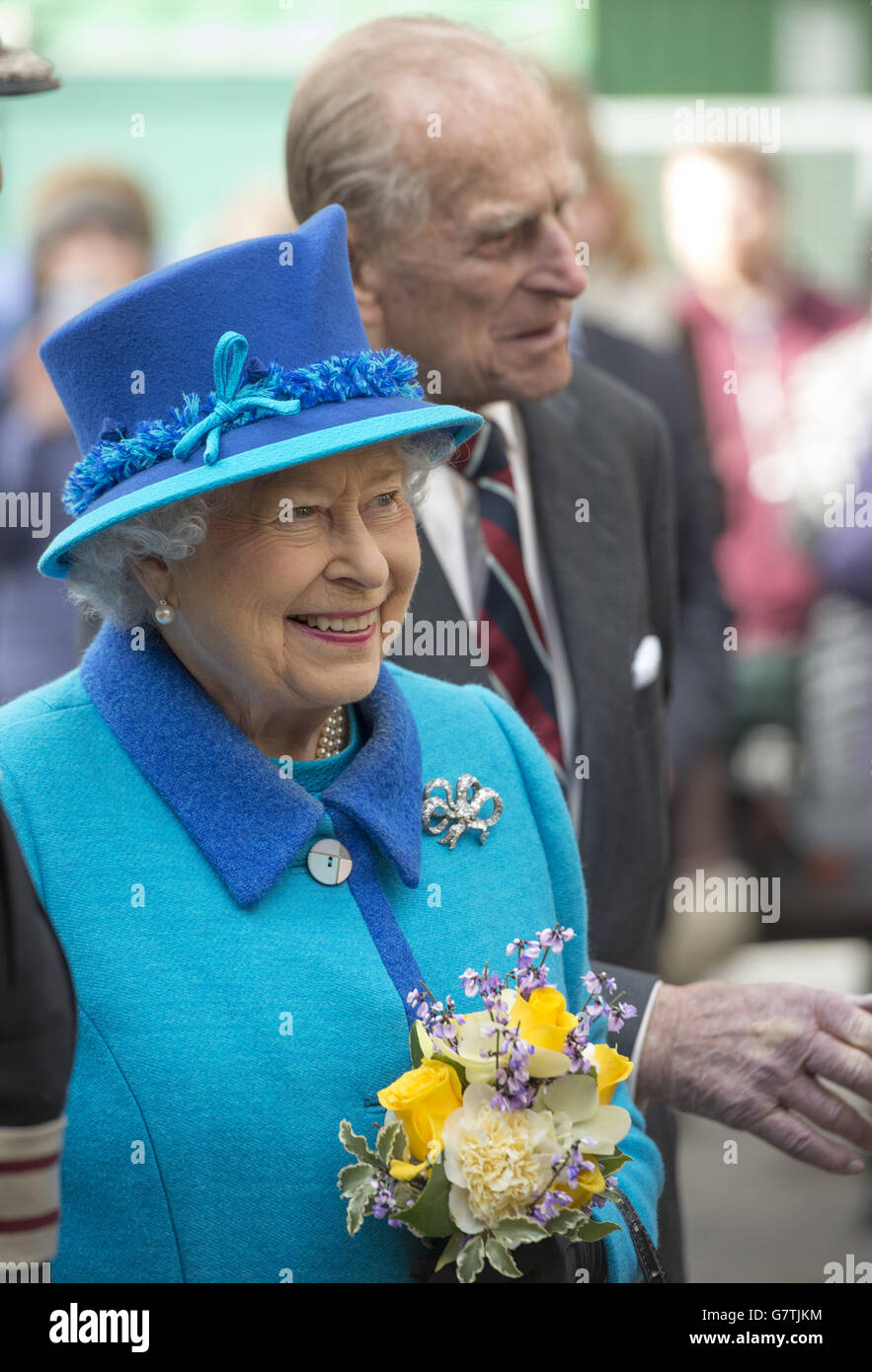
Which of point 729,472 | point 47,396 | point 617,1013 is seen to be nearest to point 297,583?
point 617,1013

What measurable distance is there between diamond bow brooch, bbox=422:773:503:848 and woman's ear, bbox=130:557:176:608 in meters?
0.44

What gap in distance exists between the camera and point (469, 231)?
302cm

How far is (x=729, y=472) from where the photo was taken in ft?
23.1

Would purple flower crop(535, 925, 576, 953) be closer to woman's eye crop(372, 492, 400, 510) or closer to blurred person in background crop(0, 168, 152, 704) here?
woman's eye crop(372, 492, 400, 510)

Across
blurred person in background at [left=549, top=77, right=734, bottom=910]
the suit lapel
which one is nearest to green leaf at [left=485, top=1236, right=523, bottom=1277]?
the suit lapel

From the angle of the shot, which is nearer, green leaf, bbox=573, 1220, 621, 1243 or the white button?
green leaf, bbox=573, 1220, 621, 1243

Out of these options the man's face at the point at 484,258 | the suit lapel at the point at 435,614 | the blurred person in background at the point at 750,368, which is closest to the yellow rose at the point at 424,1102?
the suit lapel at the point at 435,614

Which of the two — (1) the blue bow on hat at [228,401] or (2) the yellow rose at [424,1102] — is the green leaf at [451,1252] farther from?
(1) the blue bow on hat at [228,401]

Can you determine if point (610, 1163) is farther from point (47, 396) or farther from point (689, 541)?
point (47, 396)

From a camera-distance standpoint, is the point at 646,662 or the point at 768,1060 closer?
the point at 768,1060

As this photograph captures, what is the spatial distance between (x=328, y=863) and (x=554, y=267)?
1.22 m

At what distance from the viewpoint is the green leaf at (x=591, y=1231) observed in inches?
85.0

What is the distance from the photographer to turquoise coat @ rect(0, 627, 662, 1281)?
7.10ft
